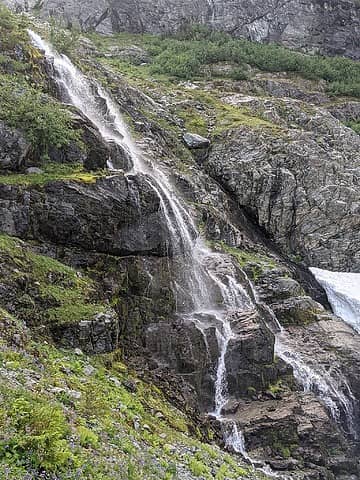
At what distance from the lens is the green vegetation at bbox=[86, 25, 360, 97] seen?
60.4 m

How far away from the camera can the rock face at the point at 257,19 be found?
7838 cm

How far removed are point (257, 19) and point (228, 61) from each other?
21558 mm

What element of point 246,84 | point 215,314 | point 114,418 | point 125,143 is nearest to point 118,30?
point 246,84

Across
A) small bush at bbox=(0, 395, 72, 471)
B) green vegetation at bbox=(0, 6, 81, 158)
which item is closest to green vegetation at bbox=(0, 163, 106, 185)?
green vegetation at bbox=(0, 6, 81, 158)

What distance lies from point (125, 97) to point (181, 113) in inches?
290

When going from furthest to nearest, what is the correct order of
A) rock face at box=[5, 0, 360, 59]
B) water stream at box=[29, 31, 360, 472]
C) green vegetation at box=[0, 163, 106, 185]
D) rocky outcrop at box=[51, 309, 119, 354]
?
rock face at box=[5, 0, 360, 59] < water stream at box=[29, 31, 360, 472] < green vegetation at box=[0, 163, 106, 185] < rocky outcrop at box=[51, 309, 119, 354]

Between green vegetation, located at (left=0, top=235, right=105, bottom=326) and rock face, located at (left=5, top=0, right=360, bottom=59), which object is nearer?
green vegetation, located at (left=0, top=235, right=105, bottom=326)

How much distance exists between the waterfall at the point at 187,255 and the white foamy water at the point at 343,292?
11542mm

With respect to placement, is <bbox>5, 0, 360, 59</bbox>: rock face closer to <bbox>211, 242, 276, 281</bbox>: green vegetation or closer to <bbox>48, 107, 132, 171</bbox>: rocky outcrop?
<bbox>211, 242, 276, 281</bbox>: green vegetation

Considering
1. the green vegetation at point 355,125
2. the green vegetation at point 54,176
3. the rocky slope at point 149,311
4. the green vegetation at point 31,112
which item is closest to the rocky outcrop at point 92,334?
the rocky slope at point 149,311

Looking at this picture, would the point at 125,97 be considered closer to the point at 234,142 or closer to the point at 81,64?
the point at 81,64

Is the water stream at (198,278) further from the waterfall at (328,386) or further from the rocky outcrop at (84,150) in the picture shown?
the rocky outcrop at (84,150)

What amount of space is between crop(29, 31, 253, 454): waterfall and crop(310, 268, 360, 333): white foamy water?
11542 millimetres

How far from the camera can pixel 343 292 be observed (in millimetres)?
33531
